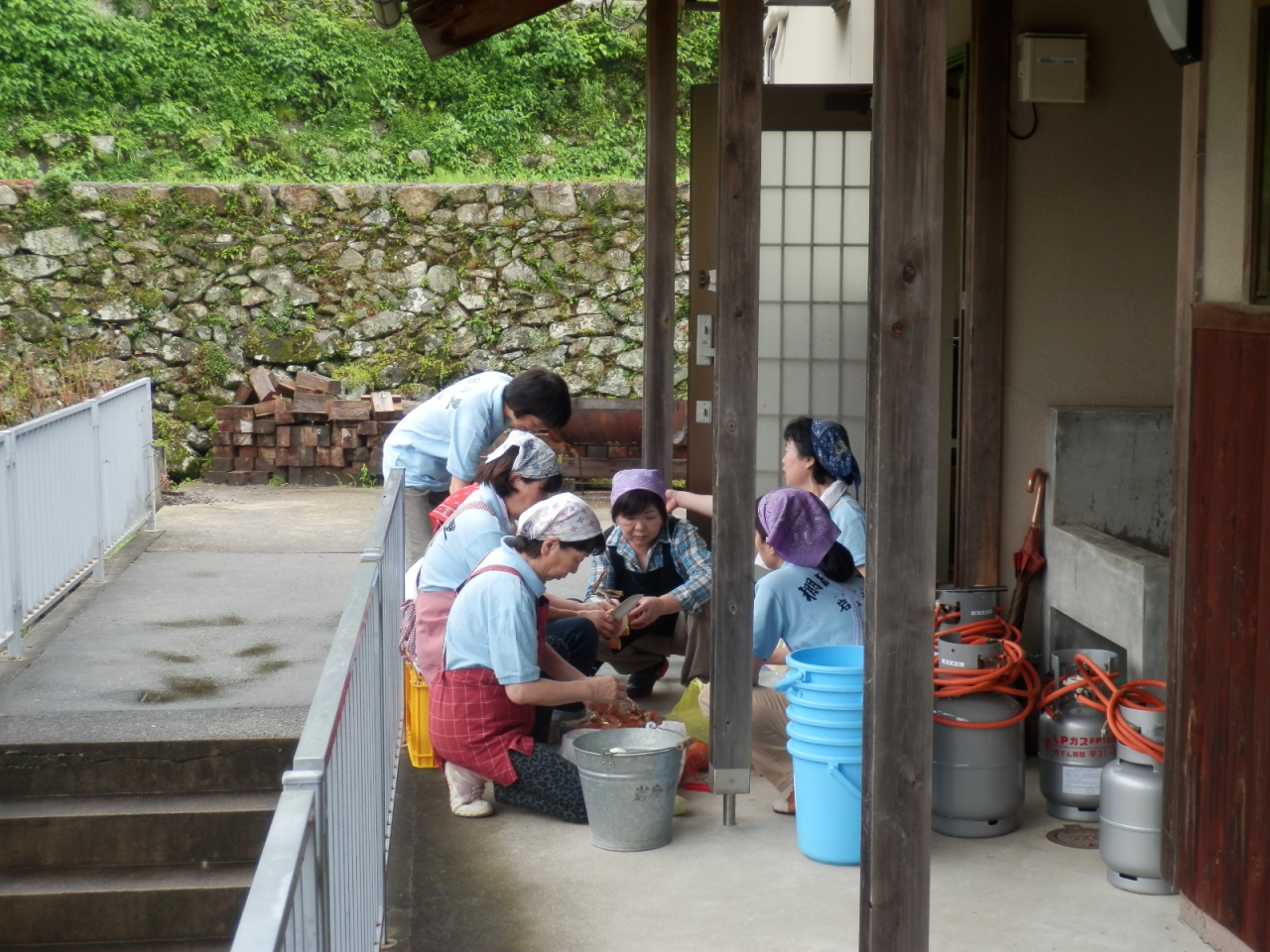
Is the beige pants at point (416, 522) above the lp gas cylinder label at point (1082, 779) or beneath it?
above

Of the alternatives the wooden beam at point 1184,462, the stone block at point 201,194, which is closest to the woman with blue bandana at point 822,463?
the wooden beam at point 1184,462

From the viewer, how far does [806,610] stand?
4715 mm

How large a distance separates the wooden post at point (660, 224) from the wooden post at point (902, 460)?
Result: 3364mm

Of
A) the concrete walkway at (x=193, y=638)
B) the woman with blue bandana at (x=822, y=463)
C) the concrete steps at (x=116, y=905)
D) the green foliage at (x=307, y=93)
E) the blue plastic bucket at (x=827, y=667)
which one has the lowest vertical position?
the concrete steps at (x=116, y=905)

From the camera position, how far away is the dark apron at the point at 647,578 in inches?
224

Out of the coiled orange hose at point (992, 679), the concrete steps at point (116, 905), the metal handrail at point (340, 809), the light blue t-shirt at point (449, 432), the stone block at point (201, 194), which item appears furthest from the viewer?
the stone block at point (201, 194)

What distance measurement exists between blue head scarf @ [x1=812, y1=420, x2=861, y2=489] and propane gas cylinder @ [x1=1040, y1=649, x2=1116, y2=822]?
1139 millimetres

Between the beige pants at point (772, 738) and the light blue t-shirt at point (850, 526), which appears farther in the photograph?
the light blue t-shirt at point (850, 526)

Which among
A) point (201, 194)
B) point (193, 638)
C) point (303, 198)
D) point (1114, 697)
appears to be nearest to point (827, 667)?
point (1114, 697)

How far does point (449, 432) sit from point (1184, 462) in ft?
11.5

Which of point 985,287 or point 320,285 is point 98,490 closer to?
point 985,287

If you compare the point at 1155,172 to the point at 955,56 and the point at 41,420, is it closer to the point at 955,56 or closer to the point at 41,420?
the point at 955,56

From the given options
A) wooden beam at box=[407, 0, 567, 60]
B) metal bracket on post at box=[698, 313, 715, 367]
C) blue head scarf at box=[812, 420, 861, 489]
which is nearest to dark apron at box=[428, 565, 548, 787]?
blue head scarf at box=[812, 420, 861, 489]

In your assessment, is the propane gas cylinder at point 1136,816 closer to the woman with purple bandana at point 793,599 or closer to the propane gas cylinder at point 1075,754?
the propane gas cylinder at point 1075,754
